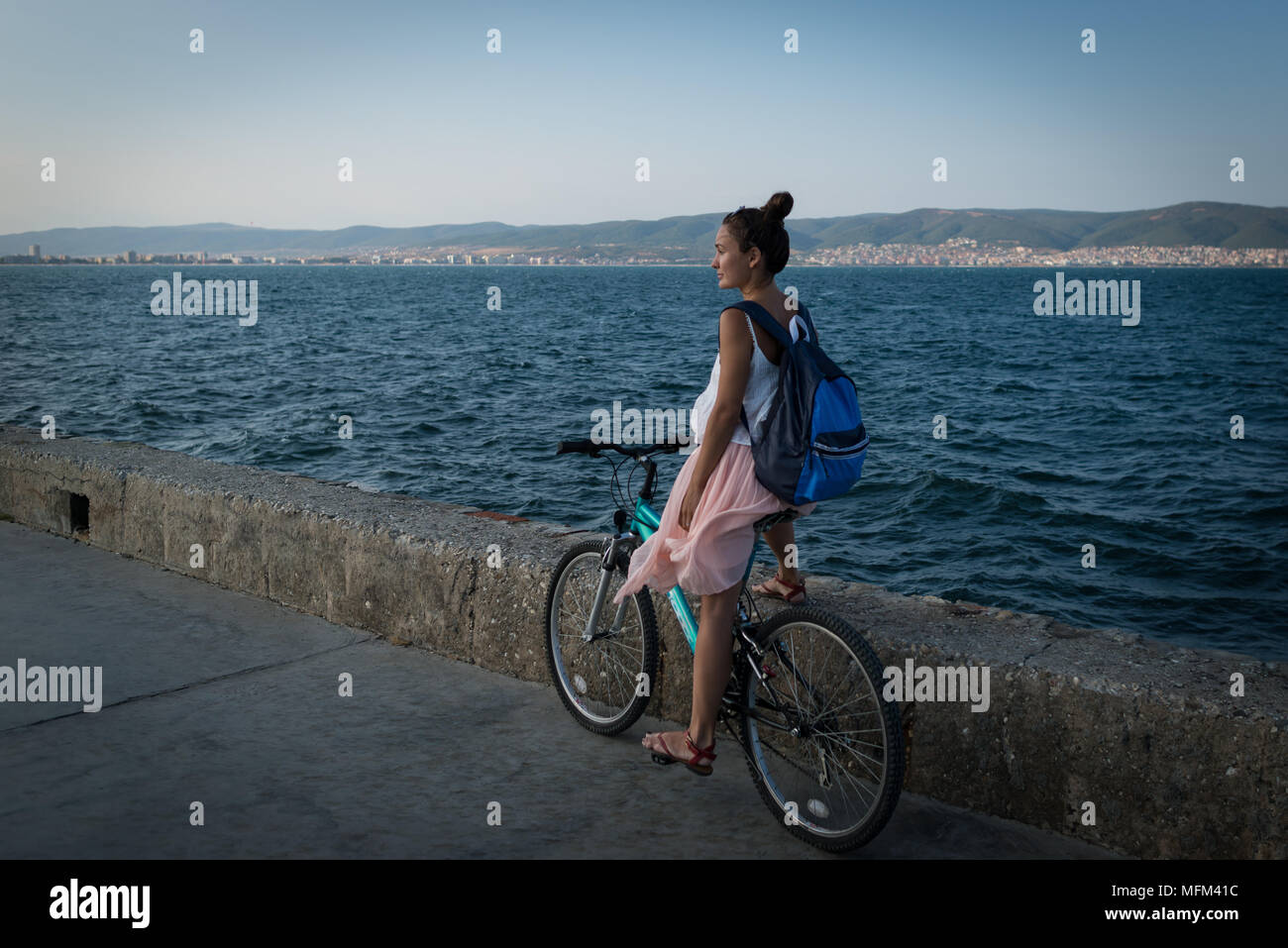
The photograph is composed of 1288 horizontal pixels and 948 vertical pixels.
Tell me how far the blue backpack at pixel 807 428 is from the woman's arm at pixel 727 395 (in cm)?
7

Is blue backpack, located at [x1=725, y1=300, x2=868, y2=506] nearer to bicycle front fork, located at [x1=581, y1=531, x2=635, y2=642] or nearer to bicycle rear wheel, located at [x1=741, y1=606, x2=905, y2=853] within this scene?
bicycle rear wheel, located at [x1=741, y1=606, x2=905, y2=853]

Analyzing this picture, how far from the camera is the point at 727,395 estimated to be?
127 inches

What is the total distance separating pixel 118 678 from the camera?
14.7 feet

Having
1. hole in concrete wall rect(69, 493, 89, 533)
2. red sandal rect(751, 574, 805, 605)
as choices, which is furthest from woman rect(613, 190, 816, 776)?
hole in concrete wall rect(69, 493, 89, 533)

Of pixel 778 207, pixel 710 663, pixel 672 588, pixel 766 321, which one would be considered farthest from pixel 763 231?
pixel 710 663

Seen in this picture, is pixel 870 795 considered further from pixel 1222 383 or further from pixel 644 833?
pixel 1222 383

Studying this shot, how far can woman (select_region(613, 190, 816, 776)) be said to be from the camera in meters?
3.25

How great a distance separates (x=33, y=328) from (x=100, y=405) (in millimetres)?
29739

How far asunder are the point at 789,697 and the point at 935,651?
1.72ft

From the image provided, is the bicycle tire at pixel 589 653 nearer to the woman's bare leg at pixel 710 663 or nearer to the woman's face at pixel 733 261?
the woman's bare leg at pixel 710 663

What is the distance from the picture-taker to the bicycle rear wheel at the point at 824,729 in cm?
306

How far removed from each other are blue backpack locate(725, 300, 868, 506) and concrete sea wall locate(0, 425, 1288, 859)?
29.0 inches
